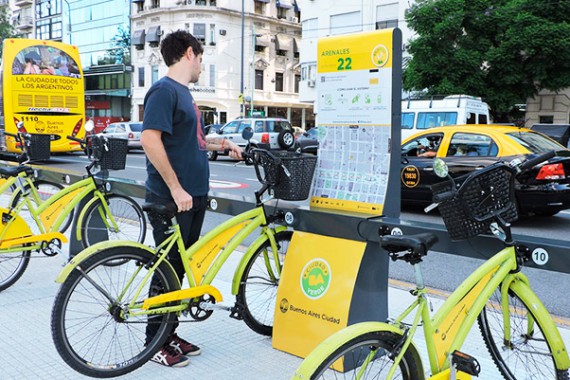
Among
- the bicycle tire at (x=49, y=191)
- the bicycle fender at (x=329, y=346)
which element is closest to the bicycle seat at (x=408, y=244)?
the bicycle fender at (x=329, y=346)

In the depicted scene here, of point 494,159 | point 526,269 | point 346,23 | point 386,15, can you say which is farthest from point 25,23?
point 526,269

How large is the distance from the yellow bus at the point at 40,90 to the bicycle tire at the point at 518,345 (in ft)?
48.4

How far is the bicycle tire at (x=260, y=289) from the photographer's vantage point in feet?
12.7

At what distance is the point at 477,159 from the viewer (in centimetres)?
886

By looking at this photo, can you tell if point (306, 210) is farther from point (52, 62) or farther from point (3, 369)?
point (52, 62)

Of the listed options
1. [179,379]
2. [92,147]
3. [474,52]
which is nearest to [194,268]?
[179,379]

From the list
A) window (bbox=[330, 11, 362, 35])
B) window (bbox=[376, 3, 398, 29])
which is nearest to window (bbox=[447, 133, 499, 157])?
window (bbox=[376, 3, 398, 29])

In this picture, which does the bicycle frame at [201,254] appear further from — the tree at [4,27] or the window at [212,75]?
the window at [212,75]

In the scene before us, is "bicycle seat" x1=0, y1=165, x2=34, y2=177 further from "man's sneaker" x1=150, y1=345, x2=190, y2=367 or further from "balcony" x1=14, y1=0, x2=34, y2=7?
"balcony" x1=14, y1=0, x2=34, y2=7

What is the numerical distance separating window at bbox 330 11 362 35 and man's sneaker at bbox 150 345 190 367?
96.4 feet

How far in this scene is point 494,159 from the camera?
8.66m

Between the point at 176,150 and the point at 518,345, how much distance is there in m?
2.23

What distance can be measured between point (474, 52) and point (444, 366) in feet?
67.2

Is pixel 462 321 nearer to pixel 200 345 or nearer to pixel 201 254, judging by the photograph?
pixel 201 254
